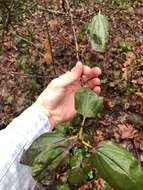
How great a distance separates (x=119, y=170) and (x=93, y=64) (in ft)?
9.67

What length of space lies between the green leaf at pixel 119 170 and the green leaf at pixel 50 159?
10 cm

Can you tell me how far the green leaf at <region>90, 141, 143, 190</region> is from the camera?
0.63 m

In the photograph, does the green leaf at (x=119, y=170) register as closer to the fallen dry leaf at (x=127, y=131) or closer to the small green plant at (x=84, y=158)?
the small green plant at (x=84, y=158)

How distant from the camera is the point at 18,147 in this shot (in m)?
1.17

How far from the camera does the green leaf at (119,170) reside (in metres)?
0.63

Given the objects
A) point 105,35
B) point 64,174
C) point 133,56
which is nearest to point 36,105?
point 105,35

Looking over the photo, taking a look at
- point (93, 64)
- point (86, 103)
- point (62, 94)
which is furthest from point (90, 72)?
point (93, 64)

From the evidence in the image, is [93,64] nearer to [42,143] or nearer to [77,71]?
[77,71]

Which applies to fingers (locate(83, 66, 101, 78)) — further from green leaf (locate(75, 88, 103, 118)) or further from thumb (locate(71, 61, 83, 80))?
green leaf (locate(75, 88, 103, 118))

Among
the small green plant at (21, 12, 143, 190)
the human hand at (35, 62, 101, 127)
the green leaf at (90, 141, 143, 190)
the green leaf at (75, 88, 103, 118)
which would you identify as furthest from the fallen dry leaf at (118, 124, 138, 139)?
the green leaf at (90, 141, 143, 190)

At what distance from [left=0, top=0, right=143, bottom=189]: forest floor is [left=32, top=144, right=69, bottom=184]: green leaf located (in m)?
1.95

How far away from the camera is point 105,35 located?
A: 967 mm

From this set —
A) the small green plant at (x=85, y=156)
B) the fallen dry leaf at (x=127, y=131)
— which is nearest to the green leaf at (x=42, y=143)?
the small green plant at (x=85, y=156)

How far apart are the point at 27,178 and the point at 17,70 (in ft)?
9.26
